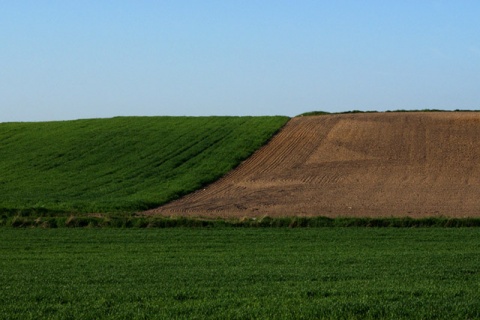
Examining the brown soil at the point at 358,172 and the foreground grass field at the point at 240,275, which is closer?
the foreground grass field at the point at 240,275

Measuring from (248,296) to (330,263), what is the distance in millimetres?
4873

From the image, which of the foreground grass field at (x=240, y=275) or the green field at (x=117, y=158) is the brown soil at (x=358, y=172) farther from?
the foreground grass field at (x=240, y=275)

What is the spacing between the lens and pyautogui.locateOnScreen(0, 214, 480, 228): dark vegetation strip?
28.6 meters

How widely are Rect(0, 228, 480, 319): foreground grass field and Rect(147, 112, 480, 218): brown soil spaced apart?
8865 mm

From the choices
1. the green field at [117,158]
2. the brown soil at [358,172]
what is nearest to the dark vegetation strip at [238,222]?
the brown soil at [358,172]

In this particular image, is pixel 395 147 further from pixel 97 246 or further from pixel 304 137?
pixel 97 246

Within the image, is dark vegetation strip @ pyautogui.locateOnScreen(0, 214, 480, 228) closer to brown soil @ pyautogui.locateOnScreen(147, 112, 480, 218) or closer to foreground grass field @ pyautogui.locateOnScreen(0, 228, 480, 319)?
brown soil @ pyautogui.locateOnScreen(147, 112, 480, 218)

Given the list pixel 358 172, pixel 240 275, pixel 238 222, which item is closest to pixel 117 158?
pixel 358 172

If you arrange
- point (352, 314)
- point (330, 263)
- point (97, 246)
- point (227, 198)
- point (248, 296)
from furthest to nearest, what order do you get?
1. point (227, 198)
2. point (97, 246)
3. point (330, 263)
4. point (248, 296)
5. point (352, 314)

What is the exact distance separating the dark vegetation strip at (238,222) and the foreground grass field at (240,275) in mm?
3142

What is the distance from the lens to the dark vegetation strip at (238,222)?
28594 mm

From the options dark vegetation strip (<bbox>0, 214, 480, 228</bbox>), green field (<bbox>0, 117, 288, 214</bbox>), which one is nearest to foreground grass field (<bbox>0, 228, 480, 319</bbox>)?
dark vegetation strip (<bbox>0, 214, 480, 228</bbox>)

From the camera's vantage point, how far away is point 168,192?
3897cm

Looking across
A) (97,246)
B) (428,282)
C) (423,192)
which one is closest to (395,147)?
(423,192)
